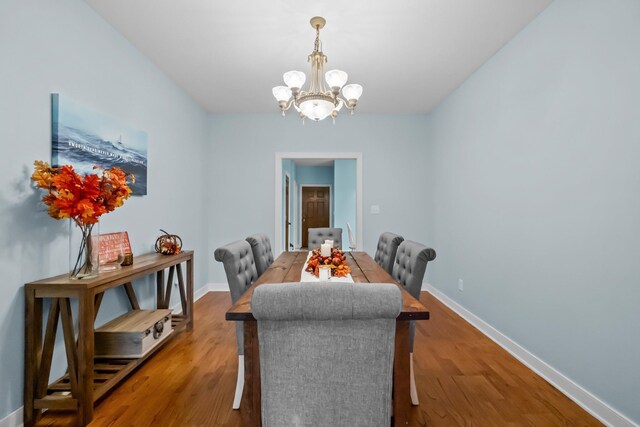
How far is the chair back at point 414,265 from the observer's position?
1.84 m

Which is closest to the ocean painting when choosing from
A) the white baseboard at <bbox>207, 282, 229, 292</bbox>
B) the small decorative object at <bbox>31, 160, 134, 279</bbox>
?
the small decorative object at <bbox>31, 160, 134, 279</bbox>

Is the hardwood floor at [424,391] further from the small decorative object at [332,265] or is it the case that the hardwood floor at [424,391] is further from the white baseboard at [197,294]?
the small decorative object at [332,265]

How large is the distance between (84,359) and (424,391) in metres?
1.96

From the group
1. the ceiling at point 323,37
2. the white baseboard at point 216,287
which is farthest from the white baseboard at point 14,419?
the white baseboard at point 216,287

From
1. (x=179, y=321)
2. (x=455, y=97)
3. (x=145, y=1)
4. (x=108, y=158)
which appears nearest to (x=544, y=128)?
(x=455, y=97)

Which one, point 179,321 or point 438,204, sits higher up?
point 438,204

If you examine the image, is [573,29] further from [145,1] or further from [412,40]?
[145,1]

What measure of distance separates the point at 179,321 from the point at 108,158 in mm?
1526

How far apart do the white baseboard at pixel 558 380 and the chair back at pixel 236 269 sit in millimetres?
2001

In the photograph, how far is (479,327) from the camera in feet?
9.98

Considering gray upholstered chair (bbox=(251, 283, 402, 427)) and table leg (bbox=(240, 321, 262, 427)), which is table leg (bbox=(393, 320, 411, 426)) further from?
table leg (bbox=(240, 321, 262, 427))

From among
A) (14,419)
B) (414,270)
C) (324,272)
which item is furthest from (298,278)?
(14,419)

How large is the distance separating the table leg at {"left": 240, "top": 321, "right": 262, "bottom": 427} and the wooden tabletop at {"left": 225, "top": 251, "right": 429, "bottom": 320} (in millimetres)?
103

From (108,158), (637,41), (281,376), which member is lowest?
(281,376)
